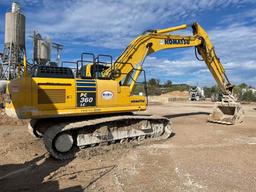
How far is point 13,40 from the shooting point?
25812mm

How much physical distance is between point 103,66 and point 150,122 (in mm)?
2639

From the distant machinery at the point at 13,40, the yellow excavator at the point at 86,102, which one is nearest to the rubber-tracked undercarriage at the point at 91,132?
the yellow excavator at the point at 86,102

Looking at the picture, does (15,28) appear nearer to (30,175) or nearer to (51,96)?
(51,96)

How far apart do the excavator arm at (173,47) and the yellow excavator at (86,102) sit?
0.04 metres

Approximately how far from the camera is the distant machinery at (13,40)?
25266mm

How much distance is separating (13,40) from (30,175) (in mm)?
22698

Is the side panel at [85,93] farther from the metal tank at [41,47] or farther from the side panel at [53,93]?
the metal tank at [41,47]

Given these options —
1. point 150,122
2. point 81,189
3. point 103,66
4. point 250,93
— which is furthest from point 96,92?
point 250,93

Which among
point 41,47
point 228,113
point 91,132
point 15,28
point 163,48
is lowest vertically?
point 91,132

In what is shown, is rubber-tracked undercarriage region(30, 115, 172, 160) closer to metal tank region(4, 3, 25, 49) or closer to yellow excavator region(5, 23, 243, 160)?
yellow excavator region(5, 23, 243, 160)

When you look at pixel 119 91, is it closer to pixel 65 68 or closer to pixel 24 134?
pixel 65 68

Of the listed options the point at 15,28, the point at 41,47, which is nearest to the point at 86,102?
the point at 41,47

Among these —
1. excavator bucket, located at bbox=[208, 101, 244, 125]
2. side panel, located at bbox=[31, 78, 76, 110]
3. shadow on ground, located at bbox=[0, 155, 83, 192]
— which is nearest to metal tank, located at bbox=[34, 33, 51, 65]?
excavator bucket, located at bbox=[208, 101, 244, 125]

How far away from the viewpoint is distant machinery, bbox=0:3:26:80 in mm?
25266
